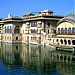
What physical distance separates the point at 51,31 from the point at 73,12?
9.66 metres

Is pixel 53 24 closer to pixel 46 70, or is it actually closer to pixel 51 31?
pixel 51 31

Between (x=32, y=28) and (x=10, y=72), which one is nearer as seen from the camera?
(x=10, y=72)

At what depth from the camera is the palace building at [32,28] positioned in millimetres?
66625

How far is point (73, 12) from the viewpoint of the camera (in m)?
60.5

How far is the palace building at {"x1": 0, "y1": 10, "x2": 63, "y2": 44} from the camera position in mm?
66625

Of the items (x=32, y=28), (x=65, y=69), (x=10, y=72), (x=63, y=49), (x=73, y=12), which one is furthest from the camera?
(x=32, y=28)

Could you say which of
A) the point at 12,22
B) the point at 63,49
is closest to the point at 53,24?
the point at 12,22

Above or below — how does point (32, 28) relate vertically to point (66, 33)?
above

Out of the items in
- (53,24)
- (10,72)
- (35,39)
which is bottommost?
(10,72)

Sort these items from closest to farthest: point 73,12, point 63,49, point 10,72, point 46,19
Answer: point 10,72
point 63,49
point 73,12
point 46,19

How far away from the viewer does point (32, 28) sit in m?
71.9

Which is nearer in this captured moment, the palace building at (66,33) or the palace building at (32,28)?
the palace building at (66,33)

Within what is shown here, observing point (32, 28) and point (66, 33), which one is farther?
point (32, 28)

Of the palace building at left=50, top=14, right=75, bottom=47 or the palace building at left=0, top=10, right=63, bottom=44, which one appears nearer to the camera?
the palace building at left=50, top=14, right=75, bottom=47
